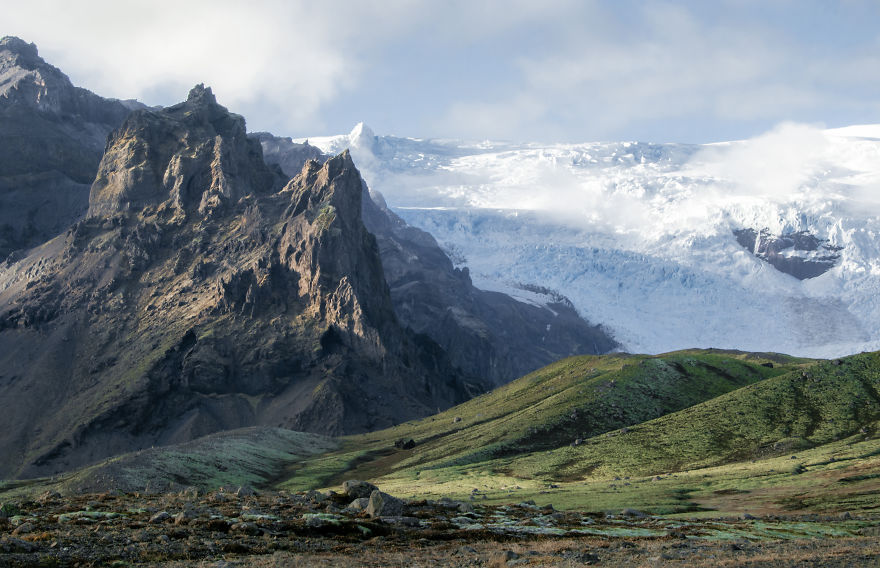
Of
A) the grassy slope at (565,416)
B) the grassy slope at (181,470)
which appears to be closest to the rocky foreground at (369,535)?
the grassy slope at (181,470)

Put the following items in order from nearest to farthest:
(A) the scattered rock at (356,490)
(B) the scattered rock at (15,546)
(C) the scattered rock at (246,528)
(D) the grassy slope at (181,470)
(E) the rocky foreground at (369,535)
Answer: (B) the scattered rock at (15,546)
(E) the rocky foreground at (369,535)
(C) the scattered rock at (246,528)
(A) the scattered rock at (356,490)
(D) the grassy slope at (181,470)

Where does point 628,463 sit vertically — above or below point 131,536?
below

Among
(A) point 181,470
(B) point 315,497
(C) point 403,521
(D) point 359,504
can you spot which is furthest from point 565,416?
(C) point 403,521

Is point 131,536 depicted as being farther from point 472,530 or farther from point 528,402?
point 528,402

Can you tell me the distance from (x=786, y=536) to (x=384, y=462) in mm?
126877

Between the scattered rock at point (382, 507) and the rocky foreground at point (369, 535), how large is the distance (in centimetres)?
10

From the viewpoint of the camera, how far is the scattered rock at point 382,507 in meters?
60.4

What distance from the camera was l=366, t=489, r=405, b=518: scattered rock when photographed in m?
60.4

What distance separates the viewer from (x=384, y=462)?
176625 mm

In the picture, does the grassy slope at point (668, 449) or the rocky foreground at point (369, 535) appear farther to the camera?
the grassy slope at point (668, 449)

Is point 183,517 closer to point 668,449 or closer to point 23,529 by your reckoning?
point 23,529

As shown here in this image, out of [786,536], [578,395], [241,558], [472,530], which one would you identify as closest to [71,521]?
[241,558]

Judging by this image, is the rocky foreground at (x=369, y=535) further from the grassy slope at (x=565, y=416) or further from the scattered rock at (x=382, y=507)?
the grassy slope at (x=565, y=416)

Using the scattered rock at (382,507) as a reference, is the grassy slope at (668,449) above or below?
below
